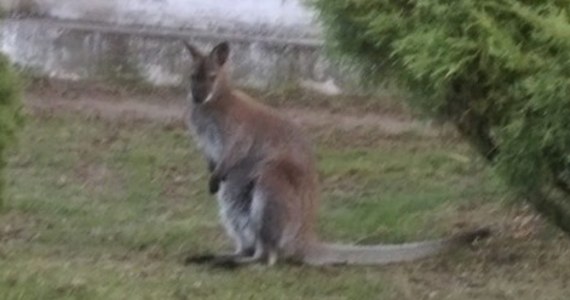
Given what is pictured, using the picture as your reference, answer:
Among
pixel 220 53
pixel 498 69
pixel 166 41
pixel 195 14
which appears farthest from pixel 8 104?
pixel 195 14

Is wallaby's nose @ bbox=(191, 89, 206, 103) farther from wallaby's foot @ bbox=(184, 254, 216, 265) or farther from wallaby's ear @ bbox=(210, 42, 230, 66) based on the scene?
wallaby's foot @ bbox=(184, 254, 216, 265)

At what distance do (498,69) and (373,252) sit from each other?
4.03 feet

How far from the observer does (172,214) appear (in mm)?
7957

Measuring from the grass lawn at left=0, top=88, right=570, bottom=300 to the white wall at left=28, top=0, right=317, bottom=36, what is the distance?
1349 millimetres

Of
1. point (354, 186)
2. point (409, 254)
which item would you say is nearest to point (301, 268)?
point (409, 254)

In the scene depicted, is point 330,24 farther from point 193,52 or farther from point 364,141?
point 364,141

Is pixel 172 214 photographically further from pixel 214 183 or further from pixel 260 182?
pixel 260 182

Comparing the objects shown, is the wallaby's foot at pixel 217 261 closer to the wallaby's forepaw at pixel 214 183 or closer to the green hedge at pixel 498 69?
the wallaby's forepaw at pixel 214 183

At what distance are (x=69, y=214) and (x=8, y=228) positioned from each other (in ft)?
1.49

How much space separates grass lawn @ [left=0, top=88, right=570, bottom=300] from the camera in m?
6.23

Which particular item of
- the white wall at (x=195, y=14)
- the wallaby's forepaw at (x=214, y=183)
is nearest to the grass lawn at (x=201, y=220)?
the wallaby's forepaw at (x=214, y=183)

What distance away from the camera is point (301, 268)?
6.67 meters

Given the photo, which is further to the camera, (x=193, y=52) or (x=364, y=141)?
(x=364, y=141)

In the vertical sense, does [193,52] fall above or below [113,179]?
above
